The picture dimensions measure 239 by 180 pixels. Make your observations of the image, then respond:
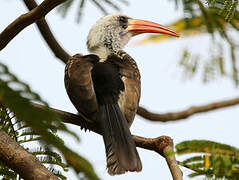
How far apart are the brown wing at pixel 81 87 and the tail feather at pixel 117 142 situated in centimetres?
13

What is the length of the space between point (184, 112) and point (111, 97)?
5.06ft

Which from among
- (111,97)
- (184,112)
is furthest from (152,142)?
(184,112)

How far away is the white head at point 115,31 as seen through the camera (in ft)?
19.0

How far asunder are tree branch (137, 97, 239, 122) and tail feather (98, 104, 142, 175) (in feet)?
3.26

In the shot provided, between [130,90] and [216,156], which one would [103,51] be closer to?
[130,90]

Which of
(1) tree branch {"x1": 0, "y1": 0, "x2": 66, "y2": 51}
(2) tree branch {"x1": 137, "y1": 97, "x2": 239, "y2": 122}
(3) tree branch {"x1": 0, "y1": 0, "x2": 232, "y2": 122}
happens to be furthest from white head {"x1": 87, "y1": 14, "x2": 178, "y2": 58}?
(1) tree branch {"x1": 0, "y1": 0, "x2": 66, "y2": 51}

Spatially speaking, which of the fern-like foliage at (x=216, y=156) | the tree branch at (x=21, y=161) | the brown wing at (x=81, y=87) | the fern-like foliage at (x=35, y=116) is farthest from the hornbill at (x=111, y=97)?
the fern-like foliage at (x=35, y=116)

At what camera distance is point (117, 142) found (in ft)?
12.1

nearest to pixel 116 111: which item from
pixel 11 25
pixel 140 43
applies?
pixel 11 25

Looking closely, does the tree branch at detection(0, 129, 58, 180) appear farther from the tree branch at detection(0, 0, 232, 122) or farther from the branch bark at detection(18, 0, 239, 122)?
the branch bark at detection(18, 0, 239, 122)

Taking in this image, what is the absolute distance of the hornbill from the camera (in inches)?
139

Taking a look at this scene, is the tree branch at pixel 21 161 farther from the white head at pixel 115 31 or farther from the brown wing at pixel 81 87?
the white head at pixel 115 31

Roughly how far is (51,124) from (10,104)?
0.11 metres

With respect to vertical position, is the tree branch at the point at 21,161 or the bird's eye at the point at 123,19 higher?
the bird's eye at the point at 123,19
